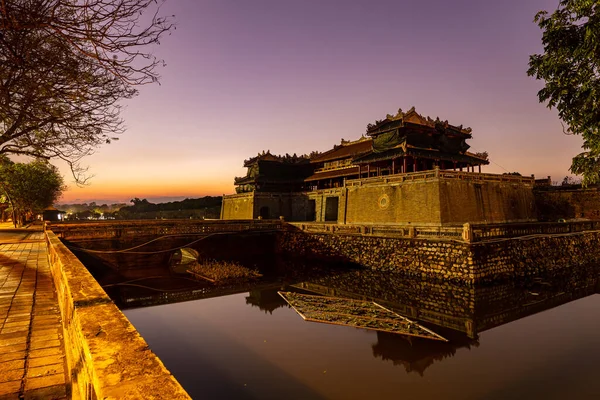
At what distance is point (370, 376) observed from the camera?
8.75 metres

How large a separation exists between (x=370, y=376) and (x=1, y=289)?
30.2ft

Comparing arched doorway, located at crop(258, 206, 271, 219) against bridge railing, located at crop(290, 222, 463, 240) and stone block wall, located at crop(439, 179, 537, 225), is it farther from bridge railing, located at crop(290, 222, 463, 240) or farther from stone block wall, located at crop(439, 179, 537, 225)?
stone block wall, located at crop(439, 179, 537, 225)

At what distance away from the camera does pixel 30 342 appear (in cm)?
445

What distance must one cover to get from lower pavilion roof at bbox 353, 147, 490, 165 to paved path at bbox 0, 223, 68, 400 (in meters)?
24.1

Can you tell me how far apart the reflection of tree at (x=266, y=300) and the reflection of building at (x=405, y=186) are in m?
12.1

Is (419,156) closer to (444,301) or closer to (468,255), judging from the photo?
(468,255)

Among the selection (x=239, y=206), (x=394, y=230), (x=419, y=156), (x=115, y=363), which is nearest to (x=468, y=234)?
(x=394, y=230)

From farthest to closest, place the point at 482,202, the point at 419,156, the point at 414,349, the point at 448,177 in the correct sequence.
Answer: the point at 419,156, the point at 482,202, the point at 448,177, the point at 414,349

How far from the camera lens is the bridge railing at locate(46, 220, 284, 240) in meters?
18.1

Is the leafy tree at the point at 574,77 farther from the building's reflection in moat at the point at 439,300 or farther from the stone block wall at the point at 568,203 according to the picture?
the stone block wall at the point at 568,203

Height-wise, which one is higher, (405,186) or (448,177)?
(448,177)

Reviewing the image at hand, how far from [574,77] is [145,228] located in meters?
23.1

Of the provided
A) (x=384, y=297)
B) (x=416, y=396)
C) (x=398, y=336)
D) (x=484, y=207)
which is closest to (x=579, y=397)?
(x=416, y=396)

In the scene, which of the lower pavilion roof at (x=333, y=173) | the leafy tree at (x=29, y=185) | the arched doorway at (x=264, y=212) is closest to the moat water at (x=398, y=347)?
the lower pavilion roof at (x=333, y=173)
